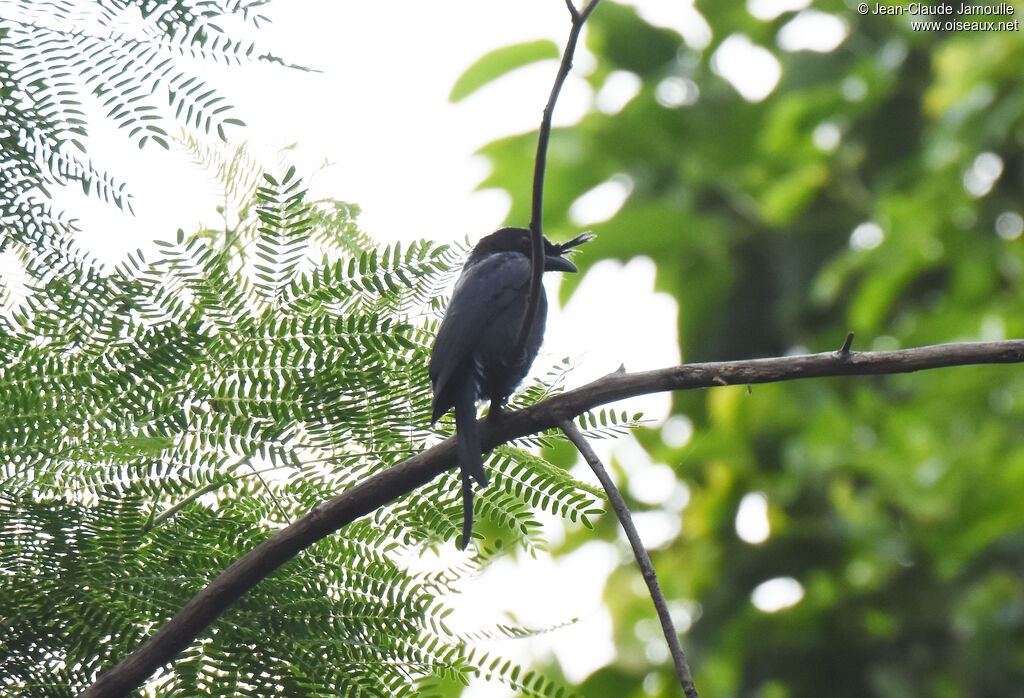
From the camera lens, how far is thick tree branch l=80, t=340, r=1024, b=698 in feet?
5.47

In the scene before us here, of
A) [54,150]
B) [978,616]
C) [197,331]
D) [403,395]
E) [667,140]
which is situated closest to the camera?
[54,150]

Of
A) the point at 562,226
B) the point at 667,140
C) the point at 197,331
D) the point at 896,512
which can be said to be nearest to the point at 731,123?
the point at 667,140

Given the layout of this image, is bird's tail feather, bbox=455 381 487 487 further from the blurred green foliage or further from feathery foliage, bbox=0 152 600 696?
the blurred green foliage

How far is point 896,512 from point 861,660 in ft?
3.59

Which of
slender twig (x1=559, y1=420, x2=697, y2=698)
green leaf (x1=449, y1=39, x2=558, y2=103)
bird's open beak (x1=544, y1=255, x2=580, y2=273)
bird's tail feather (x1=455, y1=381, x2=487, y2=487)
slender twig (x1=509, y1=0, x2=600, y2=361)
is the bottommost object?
slender twig (x1=559, y1=420, x2=697, y2=698)

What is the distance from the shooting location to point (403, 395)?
212 centimetres

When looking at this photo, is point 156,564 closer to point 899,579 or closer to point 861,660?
point 861,660

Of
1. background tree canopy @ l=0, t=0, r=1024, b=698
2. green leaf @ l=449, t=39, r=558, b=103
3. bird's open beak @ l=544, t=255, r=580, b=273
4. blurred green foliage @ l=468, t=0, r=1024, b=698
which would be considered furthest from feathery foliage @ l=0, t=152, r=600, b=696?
green leaf @ l=449, t=39, r=558, b=103

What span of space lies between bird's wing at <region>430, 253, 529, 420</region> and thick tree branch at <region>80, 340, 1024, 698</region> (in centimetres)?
36

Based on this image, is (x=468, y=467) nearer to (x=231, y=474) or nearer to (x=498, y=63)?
(x=231, y=474)

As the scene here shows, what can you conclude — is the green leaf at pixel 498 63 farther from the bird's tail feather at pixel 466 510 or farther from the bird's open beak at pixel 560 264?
the bird's tail feather at pixel 466 510

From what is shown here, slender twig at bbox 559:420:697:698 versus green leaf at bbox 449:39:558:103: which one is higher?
green leaf at bbox 449:39:558:103

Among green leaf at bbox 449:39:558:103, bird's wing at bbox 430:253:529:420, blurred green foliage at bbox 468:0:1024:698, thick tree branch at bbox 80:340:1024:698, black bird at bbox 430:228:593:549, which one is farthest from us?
green leaf at bbox 449:39:558:103

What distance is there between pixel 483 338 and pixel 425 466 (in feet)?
4.11
